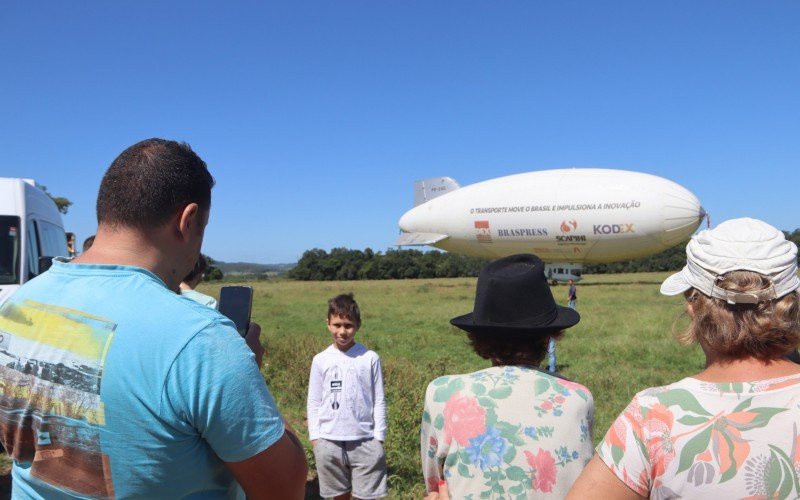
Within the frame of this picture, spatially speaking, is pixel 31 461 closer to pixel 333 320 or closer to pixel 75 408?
pixel 75 408

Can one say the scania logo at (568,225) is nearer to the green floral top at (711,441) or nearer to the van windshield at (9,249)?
the van windshield at (9,249)

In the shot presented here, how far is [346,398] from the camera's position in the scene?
443 cm

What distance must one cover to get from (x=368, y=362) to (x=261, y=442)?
3044 mm

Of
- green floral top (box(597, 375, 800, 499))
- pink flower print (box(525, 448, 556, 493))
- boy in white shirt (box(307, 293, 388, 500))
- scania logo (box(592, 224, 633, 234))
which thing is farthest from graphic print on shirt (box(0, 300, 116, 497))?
scania logo (box(592, 224, 633, 234))

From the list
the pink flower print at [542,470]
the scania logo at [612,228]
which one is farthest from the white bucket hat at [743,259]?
the scania logo at [612,228]

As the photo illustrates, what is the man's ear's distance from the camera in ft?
5.77

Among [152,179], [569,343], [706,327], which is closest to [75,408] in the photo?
[152,179]

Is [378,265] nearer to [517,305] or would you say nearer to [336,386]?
[336,386]

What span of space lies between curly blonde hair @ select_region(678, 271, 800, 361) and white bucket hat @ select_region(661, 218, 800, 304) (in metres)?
0.02

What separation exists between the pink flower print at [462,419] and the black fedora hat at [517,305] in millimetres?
322

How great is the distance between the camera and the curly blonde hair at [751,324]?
1.72m

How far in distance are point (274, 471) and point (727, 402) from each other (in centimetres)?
133

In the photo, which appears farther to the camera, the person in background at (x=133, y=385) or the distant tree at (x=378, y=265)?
the distant tree at (x=378, y=265)

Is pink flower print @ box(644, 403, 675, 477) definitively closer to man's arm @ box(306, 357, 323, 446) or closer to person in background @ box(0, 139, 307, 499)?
person in background @ box(0, 139, 307, 499)
